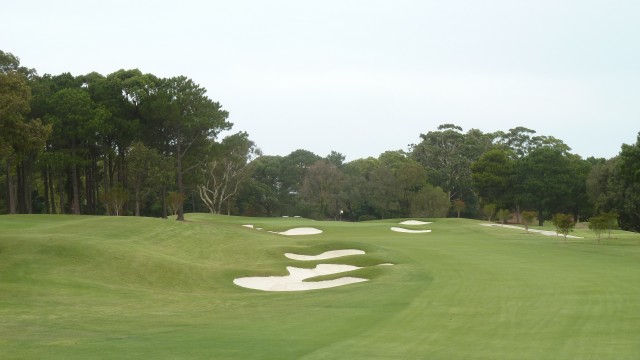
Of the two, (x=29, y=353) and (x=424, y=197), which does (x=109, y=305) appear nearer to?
(x=29, y=353)

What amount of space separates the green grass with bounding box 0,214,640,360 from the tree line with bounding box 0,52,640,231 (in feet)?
33.2

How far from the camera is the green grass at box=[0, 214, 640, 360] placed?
37.8 ft

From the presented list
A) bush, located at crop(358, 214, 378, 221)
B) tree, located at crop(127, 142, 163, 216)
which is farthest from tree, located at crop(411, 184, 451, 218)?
tree, located at crop(127, 142, 163, 216)

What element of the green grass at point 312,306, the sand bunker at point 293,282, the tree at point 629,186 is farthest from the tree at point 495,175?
the sand bunker at point 293,282

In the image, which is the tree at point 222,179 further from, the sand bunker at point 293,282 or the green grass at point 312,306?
the sand bunker at point 293,282

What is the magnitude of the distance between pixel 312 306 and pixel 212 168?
8014 centimetres

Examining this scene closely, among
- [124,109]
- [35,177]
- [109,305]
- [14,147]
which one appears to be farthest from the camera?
[35,177]

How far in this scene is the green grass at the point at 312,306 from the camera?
11531 mm

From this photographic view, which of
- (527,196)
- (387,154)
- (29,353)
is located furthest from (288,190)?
(29,353)

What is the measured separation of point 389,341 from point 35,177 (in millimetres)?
75734

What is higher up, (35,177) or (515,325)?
(35,177)

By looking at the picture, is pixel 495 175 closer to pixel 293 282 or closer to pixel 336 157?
pixel 336 157

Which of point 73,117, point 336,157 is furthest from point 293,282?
point 336,157

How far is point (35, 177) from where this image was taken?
7781 centimetres
